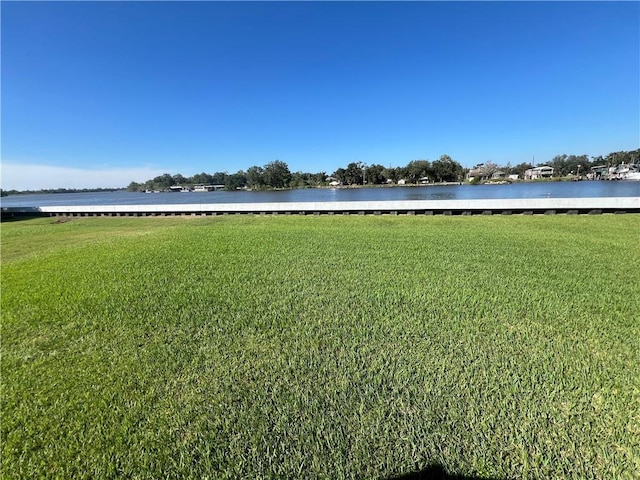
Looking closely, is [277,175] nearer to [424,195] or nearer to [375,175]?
[375,175]

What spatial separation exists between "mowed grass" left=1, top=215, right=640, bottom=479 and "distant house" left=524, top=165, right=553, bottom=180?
3203 inches

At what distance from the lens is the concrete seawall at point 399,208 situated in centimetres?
888

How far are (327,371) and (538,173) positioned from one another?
87.8m

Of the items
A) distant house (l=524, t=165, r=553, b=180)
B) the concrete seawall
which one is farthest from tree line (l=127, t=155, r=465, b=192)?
the concrete seawall

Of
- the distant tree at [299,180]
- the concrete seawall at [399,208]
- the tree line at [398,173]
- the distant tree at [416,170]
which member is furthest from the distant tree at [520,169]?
the concrete seawall at [399,208]

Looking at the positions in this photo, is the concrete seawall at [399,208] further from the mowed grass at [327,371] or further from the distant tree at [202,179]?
the distant tree at [202,179]

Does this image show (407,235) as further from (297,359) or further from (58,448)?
(58,448)

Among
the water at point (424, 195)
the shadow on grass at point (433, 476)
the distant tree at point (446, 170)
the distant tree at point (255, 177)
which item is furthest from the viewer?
the distant tree at point (255, 177)

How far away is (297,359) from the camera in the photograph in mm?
2295

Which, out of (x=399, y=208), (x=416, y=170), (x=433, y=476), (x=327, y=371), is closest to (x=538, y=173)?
(x=416, y=170)

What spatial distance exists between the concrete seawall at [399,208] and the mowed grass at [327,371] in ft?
18.7

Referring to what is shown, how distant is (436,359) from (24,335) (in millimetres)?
3708

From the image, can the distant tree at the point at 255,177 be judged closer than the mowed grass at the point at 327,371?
No

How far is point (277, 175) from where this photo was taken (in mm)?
74812
